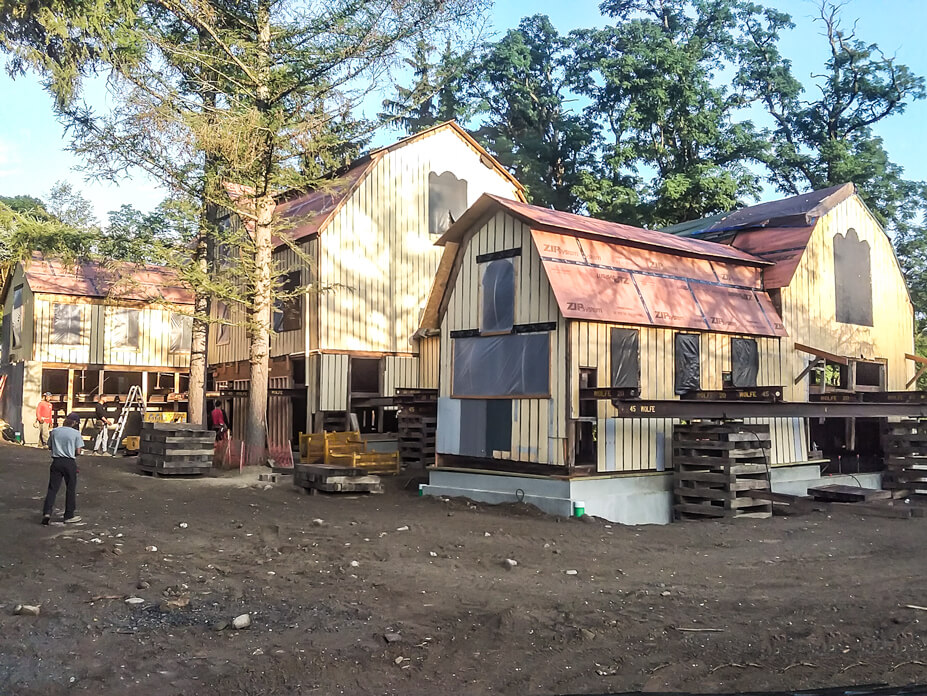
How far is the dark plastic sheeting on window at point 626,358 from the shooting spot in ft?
54.0

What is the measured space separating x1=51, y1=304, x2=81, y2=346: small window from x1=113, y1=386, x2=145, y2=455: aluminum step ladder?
2.96 m

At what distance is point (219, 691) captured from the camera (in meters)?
6.10

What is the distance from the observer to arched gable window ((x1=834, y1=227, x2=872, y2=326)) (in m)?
22.2

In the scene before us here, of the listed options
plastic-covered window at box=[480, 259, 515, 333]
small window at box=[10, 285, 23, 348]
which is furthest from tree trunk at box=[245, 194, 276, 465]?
small window at box=[10, 285, 23, 348]

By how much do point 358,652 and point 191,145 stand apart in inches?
595

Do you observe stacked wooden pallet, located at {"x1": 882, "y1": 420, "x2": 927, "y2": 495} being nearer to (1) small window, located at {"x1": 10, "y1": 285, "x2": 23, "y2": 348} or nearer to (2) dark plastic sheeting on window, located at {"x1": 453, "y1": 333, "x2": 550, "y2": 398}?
(2) dark plastic sheeting on window, located at {"x1": 453, "y1": 333, "x2": 550, "y2": 398}

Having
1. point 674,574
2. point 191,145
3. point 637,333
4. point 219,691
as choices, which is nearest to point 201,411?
point 191,145

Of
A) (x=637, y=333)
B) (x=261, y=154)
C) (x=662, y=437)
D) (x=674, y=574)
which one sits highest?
(x=261, y=154)

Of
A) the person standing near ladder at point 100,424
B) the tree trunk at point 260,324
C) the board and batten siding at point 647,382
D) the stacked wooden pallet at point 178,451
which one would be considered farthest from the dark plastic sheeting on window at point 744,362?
the person standing near ladder at point 100,424

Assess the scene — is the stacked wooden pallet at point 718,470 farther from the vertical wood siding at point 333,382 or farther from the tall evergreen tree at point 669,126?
the tall evergreen tree at point 669,126

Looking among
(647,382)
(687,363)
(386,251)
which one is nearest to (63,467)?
(647,382)

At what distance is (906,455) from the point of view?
20500 millimetres

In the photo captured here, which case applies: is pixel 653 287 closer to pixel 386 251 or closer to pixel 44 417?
pixel 386 251

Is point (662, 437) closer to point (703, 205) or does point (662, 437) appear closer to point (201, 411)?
point (201, 411)
